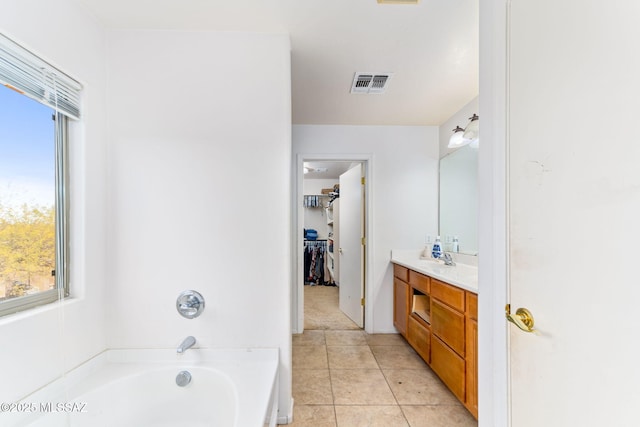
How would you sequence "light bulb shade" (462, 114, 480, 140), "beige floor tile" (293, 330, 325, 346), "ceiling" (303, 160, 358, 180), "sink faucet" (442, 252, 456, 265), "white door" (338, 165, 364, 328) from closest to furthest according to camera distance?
"light bulb shade" (462, 114, 480, 140) → "sink faucet" (442, 252, 456, 265) → "beige floor tile" (293, 330, 325, 346) → "white door" (338, 165, 364, 328) → "ceiling" (303, 160, 358, 180)

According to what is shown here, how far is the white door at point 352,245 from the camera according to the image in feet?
10.7

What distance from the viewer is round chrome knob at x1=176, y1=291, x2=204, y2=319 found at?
1.57 metres

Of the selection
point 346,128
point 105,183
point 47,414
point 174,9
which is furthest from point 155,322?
point 346,128

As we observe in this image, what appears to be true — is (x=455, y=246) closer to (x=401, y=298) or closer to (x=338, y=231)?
(x=401, y=298)

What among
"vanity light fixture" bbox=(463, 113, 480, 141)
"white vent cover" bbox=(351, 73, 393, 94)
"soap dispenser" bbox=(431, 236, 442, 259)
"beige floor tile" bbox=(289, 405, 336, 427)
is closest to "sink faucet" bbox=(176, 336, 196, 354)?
"beige floor tile" bbox=(289, 405, 336, 427)

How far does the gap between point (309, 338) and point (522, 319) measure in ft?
8.01

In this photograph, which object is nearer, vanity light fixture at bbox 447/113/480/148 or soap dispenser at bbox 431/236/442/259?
vanity light fixture at bbox 447/113/480/148

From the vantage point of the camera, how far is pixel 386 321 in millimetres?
3109

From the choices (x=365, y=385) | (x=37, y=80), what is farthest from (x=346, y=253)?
(x=37, y=80)

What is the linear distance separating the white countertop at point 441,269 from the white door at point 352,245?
0.48 m

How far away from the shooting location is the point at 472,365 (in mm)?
1655

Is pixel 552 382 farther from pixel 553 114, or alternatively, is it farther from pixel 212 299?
pixel 212 299

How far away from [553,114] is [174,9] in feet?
6.00

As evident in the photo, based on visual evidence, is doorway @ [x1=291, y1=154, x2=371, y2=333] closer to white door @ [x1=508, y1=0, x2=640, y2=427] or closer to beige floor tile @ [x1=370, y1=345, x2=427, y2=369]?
beige floor tile @ [x1=370, y1=345, x2=427, y2=369]
